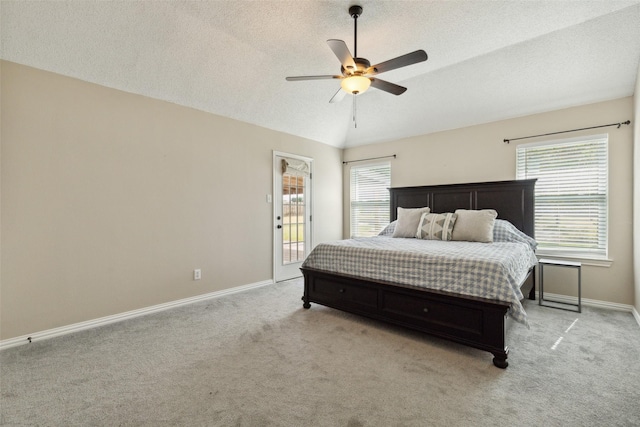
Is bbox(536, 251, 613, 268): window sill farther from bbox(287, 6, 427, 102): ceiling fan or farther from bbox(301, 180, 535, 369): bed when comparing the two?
bbox(287, 6, 427, 102): ceiling fan

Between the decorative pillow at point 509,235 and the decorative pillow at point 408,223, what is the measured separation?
93 centimetres

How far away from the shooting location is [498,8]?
2430 millimetres

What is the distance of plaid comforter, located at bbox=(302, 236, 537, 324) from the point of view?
218cm

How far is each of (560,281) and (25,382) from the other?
527 cm

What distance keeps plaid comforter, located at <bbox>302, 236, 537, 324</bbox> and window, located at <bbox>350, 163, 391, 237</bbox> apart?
7.19 ft

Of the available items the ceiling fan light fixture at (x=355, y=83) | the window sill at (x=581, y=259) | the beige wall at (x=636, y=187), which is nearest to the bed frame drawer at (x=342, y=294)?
the ceiling fan light fixture at (x=355, y=83)

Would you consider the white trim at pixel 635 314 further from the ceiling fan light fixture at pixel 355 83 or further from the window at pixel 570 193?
the ceiling fan light fixture at pixel 355 83

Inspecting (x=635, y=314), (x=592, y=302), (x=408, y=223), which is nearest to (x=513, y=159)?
(x=408, y=223)

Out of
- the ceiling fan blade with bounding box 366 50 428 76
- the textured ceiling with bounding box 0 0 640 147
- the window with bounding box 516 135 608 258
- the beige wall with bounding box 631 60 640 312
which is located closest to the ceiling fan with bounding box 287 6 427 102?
the ceiling fan blade with bounding box 366 50 428 76

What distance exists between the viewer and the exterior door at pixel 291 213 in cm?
458

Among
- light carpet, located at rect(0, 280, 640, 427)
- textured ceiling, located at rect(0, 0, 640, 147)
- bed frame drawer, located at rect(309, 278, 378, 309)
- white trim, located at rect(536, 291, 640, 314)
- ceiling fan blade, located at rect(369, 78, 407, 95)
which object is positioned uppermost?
textured ceiling, located at rect(0, 0, 640, 147)

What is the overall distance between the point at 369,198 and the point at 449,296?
3381mm

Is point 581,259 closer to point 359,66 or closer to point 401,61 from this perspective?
point 401,61

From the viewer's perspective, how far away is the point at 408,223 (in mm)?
4145
